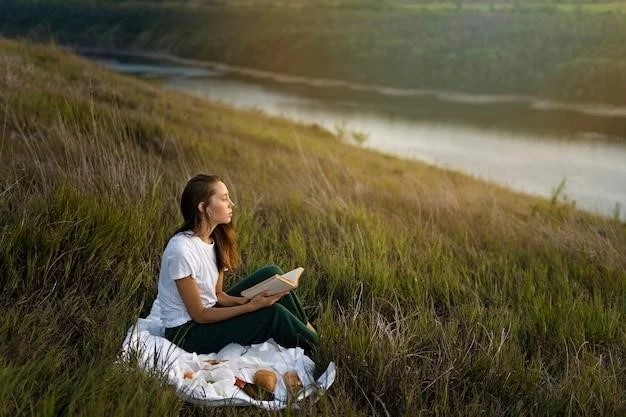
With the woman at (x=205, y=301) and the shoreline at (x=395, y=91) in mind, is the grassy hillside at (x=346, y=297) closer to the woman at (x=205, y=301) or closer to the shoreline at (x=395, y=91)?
the woman at (x=205, y=301)

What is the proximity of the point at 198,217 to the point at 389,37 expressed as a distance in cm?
3925

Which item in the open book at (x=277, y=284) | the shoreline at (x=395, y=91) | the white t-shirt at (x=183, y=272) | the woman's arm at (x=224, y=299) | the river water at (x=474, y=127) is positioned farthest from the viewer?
the shoreline at (x=395, y=91)

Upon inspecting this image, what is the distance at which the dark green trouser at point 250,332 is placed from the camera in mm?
3193

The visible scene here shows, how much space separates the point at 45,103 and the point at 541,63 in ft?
96.8

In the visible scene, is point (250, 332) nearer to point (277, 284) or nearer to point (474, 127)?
point (277, 284)

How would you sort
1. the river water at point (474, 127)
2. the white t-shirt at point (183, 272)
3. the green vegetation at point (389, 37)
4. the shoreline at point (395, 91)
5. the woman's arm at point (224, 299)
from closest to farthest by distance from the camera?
the white t-shirt at point (183, 272) < the woman's arm at point (224, 299) < the river water at point (474, 127) < the shoreline at point (395, 91) < the green vegetation at point (389, 37)

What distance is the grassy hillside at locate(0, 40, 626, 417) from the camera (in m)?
2.71

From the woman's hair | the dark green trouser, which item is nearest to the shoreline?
the woman's hair

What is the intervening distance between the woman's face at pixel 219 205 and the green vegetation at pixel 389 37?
21937 mm

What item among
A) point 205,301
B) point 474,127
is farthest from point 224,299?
point 474,127

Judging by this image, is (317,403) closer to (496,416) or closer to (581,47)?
(496,416)

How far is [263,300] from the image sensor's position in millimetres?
3113

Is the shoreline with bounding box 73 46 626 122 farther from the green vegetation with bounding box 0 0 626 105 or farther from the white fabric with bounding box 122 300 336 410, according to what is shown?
the white fabric with bounding box 122 300 336 410

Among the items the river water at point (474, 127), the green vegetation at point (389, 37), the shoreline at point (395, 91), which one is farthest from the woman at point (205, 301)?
the green vegetation at point (389, 37)
